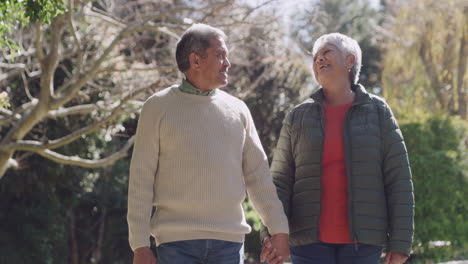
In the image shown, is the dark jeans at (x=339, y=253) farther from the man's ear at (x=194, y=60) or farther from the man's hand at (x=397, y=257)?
the man's ear at (x=194, y=60)

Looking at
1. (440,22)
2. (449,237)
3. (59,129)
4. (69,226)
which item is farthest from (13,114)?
(440,22)

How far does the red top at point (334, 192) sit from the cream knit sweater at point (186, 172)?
449 mm

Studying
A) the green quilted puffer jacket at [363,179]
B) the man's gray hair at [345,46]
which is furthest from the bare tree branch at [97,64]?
the green quilted puffer jacket at [363,179]

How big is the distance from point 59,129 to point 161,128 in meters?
8.43

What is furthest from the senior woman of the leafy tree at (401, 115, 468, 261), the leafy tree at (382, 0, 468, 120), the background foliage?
the leafy tree at (382, 0, 468, 120)

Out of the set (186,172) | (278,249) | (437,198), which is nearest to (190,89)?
(186,172)

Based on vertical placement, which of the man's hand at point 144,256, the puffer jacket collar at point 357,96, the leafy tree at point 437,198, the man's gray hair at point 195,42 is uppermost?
the man's gray hair at point 195,42

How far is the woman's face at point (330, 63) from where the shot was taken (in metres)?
3.03

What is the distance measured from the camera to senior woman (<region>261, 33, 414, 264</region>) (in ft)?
9.23

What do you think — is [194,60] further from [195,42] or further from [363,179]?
[363,179]

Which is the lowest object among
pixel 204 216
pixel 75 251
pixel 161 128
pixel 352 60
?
pixel 75 251

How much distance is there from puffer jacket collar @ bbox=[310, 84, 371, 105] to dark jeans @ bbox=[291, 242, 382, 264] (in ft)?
2.19

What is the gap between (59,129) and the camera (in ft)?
34.7

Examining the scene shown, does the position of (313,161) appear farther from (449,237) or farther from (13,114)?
(449,237)
